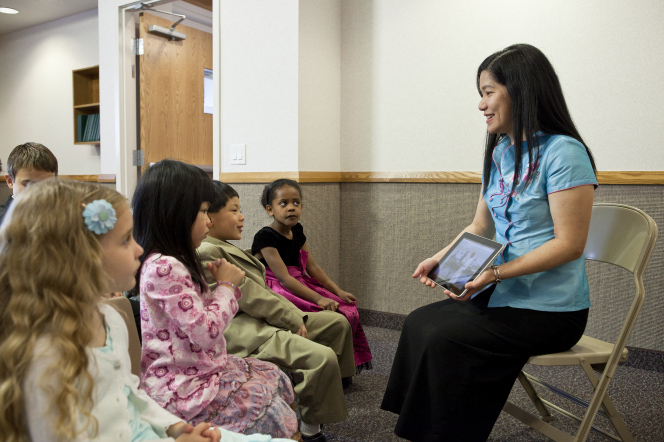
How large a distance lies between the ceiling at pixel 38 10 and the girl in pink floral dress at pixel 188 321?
349 centimetres

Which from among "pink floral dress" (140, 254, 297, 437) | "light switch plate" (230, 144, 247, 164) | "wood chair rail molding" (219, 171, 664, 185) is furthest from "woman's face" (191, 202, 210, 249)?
"light switch plate" (230, 144, 247, 164)

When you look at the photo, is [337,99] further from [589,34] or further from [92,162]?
[92,162]

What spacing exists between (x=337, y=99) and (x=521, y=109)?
192 centimetres

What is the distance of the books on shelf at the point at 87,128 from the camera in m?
4.64

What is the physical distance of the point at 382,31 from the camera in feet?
10.2

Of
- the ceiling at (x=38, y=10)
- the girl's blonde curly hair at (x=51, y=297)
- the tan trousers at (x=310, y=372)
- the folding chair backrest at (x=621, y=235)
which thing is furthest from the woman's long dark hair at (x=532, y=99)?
the ceiling at (x=38, y=10)

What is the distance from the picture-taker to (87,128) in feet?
15.5

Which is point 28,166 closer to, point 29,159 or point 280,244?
point 29,159

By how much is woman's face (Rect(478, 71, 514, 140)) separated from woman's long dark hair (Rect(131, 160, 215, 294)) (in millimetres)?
850

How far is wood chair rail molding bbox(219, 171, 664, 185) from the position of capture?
250cm

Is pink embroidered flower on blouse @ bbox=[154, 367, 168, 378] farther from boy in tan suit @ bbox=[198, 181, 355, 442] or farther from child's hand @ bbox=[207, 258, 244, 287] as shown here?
boy in tan suit @ bbox=[198, 181, 355, 442]

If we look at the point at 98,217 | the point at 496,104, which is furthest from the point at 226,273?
the point at 496,104

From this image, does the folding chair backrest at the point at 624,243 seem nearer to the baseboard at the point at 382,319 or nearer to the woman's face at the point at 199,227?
the woman's face at the point at 199,227

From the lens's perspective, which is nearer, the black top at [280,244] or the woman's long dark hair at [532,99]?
the woman's long dark hair at [532,99]
